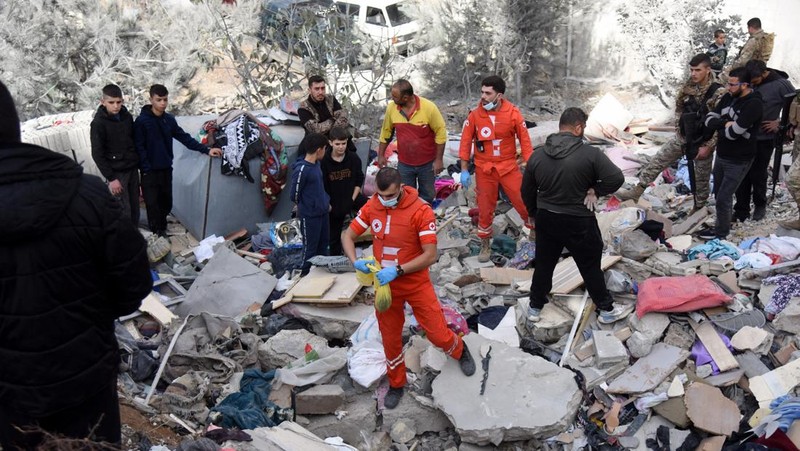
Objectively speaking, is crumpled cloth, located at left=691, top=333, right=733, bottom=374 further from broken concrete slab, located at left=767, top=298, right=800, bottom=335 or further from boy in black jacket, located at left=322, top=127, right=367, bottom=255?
boy in black jacket, located at left=322, top=127, right=367, bottom=255

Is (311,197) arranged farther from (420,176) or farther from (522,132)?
(522,132)

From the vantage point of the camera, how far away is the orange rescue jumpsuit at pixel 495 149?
22.9ft

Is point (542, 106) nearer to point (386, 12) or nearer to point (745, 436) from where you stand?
point (386, 12)

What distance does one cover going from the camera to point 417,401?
5230 mm

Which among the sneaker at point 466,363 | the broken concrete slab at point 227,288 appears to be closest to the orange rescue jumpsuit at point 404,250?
the sneaker at point 466,363

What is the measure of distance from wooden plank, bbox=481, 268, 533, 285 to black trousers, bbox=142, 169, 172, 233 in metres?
3.92

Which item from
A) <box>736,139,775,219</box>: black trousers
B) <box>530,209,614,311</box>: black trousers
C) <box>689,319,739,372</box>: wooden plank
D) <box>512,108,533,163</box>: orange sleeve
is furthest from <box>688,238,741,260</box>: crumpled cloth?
<box>512,108,533,163</box>: orange sleeve

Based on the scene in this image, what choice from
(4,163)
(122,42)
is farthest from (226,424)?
(122,42)

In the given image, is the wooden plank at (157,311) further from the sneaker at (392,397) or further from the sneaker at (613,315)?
the sneaker at (613,315)

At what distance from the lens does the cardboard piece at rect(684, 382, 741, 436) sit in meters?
4.95

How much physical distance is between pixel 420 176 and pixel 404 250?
3296mm

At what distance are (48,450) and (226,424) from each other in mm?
2276

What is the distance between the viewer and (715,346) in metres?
5.55

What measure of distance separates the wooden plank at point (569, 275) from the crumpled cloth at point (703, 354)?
1033 millimetres
